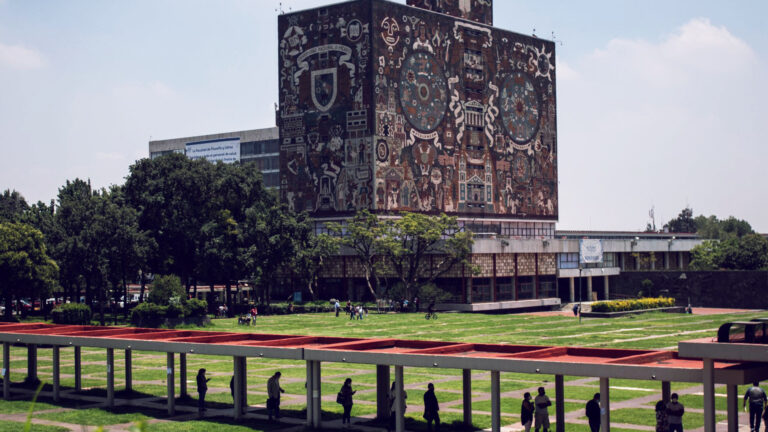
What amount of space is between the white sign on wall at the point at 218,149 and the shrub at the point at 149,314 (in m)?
91.9

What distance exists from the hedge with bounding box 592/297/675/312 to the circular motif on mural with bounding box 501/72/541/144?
A: 36393 mm

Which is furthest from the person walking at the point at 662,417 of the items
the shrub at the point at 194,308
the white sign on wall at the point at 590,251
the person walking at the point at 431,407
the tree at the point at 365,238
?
the white sign on wall at the point at 590,251

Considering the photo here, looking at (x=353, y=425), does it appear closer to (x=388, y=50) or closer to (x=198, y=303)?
(x=198, y=303)

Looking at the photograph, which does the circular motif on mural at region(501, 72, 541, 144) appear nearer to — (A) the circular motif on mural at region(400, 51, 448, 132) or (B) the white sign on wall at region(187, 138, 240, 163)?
(A) the circular motif on mural at region(400, 51, 448, 132)

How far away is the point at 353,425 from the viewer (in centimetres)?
3538

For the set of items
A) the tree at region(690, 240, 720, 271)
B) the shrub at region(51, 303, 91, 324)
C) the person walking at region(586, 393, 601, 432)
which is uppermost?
the tree at region(690, 240, 720, 271)

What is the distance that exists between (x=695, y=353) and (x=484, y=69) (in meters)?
103

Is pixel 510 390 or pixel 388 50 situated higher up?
pixel 388 50

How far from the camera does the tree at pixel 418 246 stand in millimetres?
102375

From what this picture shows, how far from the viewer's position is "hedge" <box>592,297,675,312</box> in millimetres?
92312

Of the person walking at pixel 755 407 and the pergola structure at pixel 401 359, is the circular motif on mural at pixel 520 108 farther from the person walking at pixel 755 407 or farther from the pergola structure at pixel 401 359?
the person walking at pixel 755 407

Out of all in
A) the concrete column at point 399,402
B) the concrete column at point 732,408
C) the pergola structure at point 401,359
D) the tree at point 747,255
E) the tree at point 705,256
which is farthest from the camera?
the tree at point 705,256

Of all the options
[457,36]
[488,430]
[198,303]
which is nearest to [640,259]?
[457,36]

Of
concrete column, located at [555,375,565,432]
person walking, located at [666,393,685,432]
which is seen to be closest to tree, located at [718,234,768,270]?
concrete column, located at [555,375,565,432]
